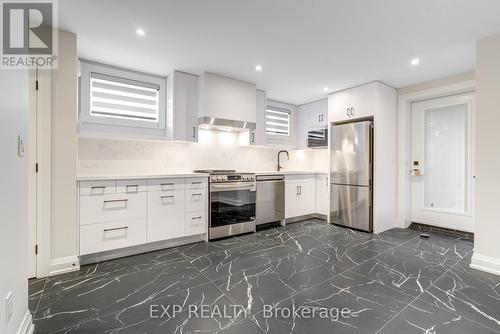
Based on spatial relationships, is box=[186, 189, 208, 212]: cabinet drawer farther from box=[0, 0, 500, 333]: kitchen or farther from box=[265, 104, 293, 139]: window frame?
box=[265, 104, 293, 139]: window frame

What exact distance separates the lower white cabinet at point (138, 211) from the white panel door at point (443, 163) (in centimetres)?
352

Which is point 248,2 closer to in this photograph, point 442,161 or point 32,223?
point 32,223

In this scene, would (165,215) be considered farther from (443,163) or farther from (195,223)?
(443,163)

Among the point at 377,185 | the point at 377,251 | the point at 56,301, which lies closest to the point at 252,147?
the point at 377,185

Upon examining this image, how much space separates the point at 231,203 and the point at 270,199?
2.56 feet

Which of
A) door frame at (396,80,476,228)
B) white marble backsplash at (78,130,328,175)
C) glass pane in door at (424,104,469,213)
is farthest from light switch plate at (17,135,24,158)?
glass pane in door at (424,104,469,213)

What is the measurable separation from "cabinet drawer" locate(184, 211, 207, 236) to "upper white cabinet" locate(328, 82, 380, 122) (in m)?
2.77

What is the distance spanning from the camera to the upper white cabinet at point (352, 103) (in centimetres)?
375

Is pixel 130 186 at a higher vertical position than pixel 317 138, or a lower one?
lower

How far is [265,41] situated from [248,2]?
0.64 m

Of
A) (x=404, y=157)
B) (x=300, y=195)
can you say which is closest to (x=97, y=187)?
(x=300, y=195)

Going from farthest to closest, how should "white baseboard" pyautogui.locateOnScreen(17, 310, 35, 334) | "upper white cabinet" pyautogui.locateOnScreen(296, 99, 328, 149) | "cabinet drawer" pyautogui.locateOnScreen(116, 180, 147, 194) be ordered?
"upper white cabinet" pyautogui.locateOnScreen(296, 99, 328, 149) < "cabinet drawer" pyautogui.locateOnScreen(116, 180, 147, 194) < "white baseboard" pyautogui.locateOnScreen(17, 310, 35, 334)

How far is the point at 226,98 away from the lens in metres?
3.62

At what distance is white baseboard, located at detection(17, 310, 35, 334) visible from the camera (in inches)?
54.0
